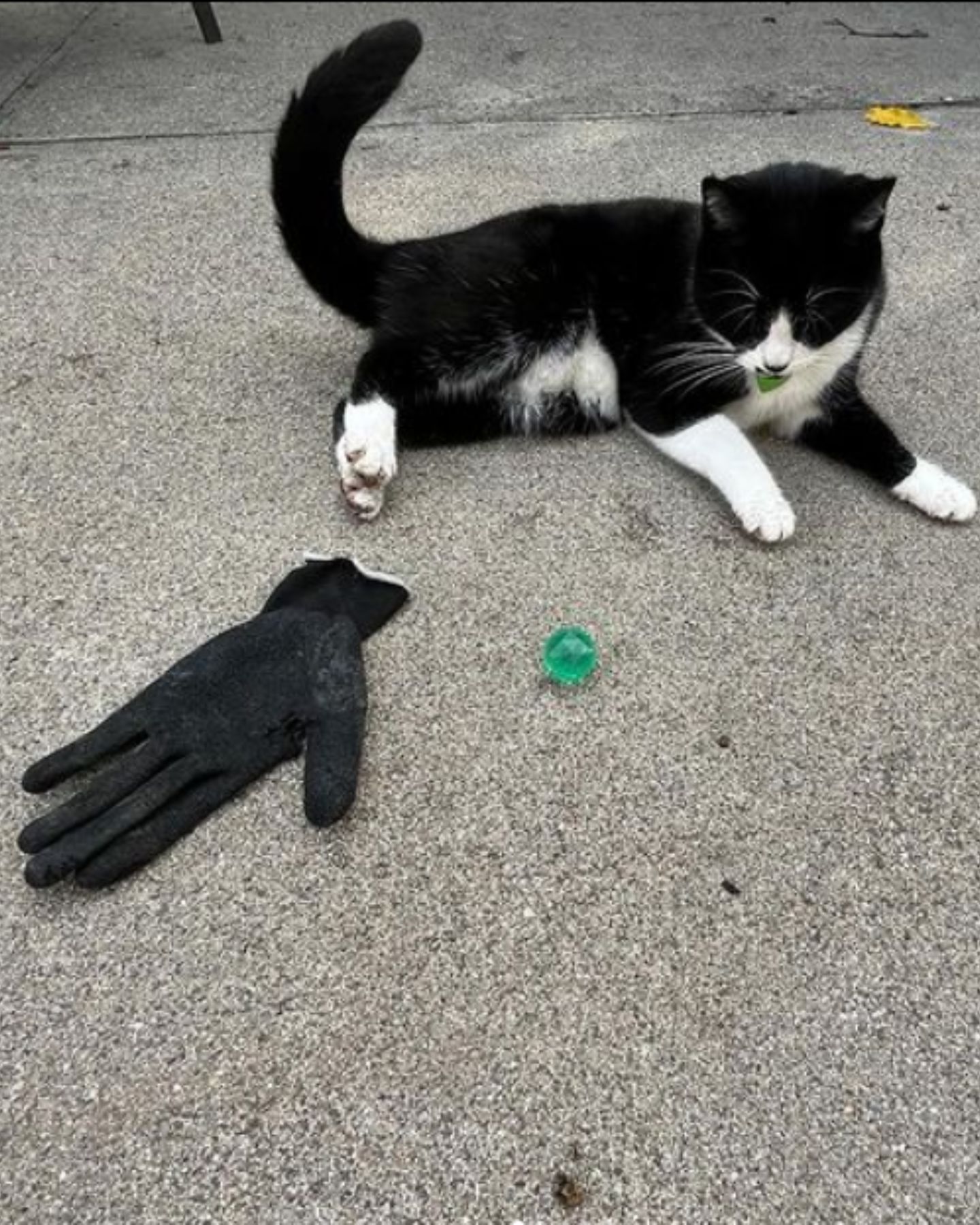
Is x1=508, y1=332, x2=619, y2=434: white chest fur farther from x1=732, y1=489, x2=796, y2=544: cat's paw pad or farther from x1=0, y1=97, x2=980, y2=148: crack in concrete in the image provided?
x1=0, y1=97, x2=980, y2=148: crack in concrete

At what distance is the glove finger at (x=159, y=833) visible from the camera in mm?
1247

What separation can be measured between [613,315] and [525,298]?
0.19m

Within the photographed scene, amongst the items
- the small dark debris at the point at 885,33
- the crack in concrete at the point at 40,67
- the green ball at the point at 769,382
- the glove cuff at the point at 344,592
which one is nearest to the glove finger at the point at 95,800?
the glove cuff at the point at 344,592

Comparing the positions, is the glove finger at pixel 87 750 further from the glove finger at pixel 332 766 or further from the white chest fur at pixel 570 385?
the white chest fur at pixel 570 385

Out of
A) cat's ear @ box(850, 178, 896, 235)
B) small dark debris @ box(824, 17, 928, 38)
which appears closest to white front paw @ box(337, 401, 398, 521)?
cat's ear @ box(850, 178, 896, 235)

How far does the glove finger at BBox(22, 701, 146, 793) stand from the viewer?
133cm

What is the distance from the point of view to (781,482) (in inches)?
76.5

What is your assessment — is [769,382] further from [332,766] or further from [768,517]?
[332,766]

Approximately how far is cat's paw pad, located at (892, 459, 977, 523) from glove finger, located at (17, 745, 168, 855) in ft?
4.71

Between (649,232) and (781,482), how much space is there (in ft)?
1.90

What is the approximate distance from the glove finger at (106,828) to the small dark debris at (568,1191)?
0.68 m

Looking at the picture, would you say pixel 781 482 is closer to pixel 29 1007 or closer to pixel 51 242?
pixel 29 1007

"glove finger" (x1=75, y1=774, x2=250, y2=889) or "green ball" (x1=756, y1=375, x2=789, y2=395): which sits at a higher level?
"green ball" (x1=756, y1=375, x2=789, y2=395)

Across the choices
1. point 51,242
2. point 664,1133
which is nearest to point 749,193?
point 664,1133
